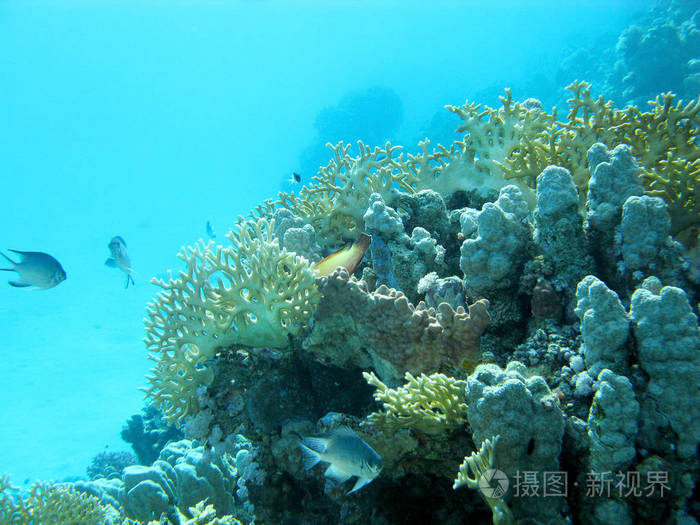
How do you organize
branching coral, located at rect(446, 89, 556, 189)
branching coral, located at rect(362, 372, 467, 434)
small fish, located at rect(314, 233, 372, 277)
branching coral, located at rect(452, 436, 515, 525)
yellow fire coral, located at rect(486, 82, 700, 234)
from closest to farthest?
branching coral, located at rect(452, 436, 515, 525)
branching coral, located at rect(362, 372, 467, 434)
yellow fire coral, located at rect(486, 82, 700, 234)
small fish, located at rect(314, 233, 372, 277)
branching coral, located at rect(446, 89, 556, 189)

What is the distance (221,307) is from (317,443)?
1483 mm

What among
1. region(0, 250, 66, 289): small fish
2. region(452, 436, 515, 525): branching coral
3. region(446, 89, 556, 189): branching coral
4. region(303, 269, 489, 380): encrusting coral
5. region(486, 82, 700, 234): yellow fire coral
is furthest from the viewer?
region(0, 250, 66, 289): small fish

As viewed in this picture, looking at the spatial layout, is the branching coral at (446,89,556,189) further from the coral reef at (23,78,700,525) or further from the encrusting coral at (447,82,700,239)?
the coral reef at (23,78,700,525)

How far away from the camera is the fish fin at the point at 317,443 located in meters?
2.33

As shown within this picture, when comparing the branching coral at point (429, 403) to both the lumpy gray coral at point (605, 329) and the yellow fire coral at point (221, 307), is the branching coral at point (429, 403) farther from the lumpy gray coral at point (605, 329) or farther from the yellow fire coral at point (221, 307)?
the yellow fire coral at point (221, 307)

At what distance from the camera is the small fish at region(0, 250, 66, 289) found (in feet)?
19.6

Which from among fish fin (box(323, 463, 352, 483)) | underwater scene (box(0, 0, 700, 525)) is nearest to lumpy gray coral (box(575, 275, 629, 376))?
underwater scene (box(0, 0, 700, 525))

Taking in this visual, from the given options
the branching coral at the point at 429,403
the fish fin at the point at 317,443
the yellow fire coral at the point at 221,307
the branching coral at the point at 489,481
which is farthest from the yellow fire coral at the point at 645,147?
the fish fin at the point at 317,443

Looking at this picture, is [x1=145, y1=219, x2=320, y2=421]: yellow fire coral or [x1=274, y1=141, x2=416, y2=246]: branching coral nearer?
[x1=145, y1=219, x2=320, y2=421]: yellow fire coral

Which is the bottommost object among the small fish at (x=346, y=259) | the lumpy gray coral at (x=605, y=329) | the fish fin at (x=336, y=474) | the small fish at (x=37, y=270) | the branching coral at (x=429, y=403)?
the fish fin at (x=336, y=474)

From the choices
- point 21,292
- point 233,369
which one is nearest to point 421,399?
point 233,369

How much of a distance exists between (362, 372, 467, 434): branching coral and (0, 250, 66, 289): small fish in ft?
20.8

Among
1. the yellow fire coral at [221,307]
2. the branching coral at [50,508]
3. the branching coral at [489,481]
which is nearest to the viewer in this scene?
the branching coral at [489,481]

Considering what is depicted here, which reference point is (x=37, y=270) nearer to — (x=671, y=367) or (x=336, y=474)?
(x=336, y=474)
